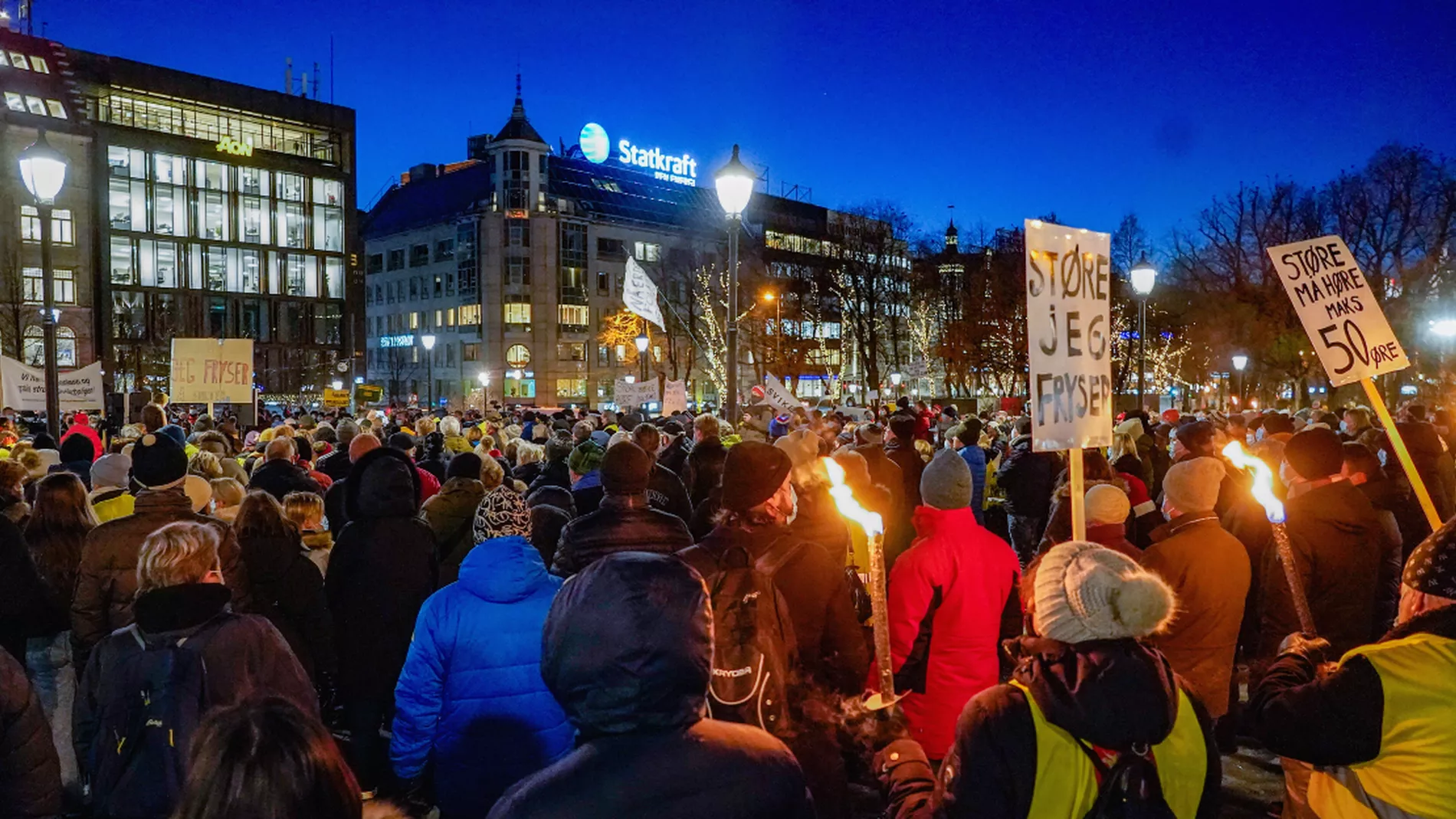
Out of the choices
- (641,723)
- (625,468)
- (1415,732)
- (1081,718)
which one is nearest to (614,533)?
(625,468)

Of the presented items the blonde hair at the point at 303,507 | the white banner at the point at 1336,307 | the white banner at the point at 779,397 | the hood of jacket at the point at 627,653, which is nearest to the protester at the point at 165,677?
the hood of jacket at the point at 627,653

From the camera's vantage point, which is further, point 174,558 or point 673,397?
point 673,397

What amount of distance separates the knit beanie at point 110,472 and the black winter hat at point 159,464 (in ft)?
5.02

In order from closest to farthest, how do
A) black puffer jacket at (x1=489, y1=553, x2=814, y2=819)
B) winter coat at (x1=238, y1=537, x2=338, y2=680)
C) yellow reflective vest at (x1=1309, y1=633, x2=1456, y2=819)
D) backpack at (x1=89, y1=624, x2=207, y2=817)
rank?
black puffer jacket at (x1=489, y1=553, x2=814, y2=819)
yellow reflective vest at (x1=1309, y1=633, x2=1456, y2=819)
backpack at (x1=89, y1=624, x2=207, y2=817)
winter coat at (x1=238, y1=537, x2=338, y2=680)

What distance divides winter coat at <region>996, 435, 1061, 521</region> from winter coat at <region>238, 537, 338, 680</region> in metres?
7.35

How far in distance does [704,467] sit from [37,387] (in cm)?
1163

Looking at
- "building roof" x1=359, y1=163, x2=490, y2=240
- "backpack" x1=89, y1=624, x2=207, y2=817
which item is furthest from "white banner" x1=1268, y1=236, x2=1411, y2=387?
"building roof" x1=359, y1=163, x2=490, y2=240

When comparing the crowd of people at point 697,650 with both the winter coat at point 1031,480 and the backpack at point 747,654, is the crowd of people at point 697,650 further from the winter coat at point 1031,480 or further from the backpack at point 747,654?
the winter coat at point 1031,480

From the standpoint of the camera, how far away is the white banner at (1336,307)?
6.26m

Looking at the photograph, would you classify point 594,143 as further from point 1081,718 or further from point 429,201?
point 1081,718

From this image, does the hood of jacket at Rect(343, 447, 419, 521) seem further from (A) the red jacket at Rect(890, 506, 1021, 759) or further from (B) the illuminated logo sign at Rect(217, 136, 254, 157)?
(B) the illuminated logo sign at Rect(217, 136, 254, 157)

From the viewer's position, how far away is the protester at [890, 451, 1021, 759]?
14.9 feet

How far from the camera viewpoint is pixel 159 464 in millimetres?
5434

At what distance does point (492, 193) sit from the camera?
7906cm
